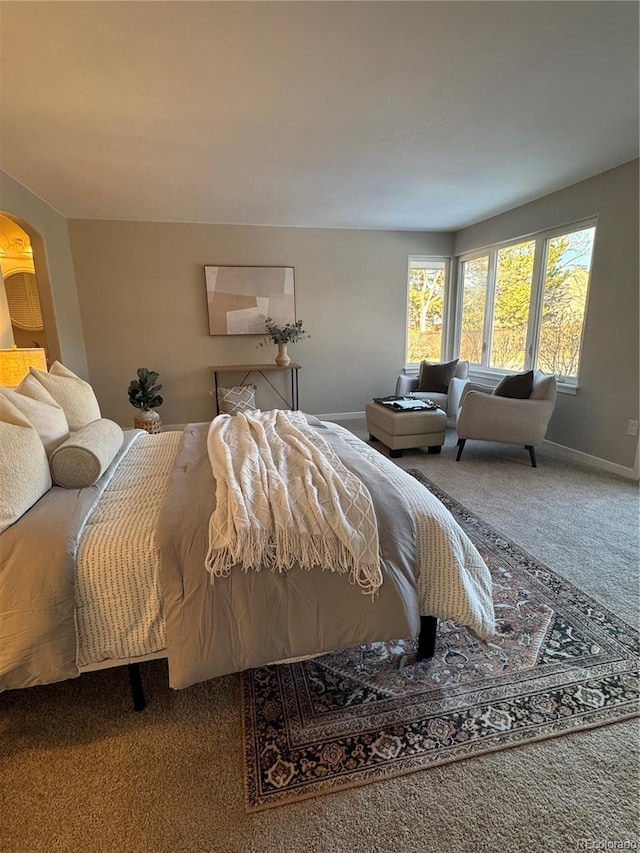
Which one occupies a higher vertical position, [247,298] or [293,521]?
[247,298]

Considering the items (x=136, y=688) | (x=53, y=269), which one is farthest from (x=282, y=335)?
(x=136, y=688)

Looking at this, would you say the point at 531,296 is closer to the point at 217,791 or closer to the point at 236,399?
the point at 236,399

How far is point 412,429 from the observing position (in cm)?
389

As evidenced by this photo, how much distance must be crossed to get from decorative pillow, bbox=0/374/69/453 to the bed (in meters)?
0.35

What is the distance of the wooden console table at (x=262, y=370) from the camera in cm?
493

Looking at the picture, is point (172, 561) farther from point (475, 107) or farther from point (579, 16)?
point (475, 107)

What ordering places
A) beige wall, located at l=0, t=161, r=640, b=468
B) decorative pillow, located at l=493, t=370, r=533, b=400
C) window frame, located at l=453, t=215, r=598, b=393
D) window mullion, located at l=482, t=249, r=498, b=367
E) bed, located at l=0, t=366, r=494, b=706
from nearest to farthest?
1. bed, located at l=0, t=366, r=494, b=706
2. beige wall, located at l=0, t=161, r=640, b=468
3. decorative pillow, located at l=493, t=370, r=533, b=400
4. window frame, located at l=453, t=215, r=598, b=393
5. window mullion, located at l=482, t=249, r=498, b=367

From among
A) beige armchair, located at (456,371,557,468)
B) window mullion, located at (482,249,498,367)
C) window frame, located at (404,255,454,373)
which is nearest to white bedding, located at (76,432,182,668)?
beige armchair, located at (456,371,557,468)

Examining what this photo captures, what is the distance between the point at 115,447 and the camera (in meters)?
1.91

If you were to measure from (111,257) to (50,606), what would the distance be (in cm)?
455

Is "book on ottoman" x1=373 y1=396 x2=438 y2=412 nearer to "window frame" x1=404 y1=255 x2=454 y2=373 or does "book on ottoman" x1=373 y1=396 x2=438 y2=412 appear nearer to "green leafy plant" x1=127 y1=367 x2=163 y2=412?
"window frame" x1=404 y1=255 x2=454 y2=373

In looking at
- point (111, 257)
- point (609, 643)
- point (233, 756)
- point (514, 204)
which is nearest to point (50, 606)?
point (233, 756)

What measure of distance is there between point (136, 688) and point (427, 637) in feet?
3.47

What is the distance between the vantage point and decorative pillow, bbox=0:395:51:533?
127 cm
